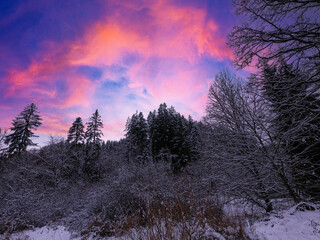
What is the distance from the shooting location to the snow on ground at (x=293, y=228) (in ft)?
9.02

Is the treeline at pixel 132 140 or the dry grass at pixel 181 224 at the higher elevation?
the treeline at pixel 132 140

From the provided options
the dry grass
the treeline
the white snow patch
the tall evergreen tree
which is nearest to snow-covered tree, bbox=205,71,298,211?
the dry grass

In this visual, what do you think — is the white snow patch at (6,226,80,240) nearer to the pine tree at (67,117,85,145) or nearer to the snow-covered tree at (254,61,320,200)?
the snow-covered tree at (254,61,320,200)

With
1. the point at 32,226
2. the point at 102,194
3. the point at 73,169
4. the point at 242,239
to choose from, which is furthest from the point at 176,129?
the point at 242,239

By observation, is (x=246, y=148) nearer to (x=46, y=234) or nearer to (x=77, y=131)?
(x=46, y=234)

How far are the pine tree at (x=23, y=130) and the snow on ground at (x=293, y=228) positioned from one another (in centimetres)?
3221

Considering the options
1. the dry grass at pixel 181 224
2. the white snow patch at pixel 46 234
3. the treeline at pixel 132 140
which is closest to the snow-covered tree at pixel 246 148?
the dry grass at pixel 181 224

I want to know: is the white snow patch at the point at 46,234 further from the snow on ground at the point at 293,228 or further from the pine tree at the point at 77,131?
the pine tree at the point at 77,131

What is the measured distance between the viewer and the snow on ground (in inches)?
108

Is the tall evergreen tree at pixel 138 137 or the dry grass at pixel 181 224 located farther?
the tall evergreen tree at pixel 138 137

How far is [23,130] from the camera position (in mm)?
24844

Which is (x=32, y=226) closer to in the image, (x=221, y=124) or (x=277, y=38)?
(x=221, y=124)

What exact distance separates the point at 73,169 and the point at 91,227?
625 inches

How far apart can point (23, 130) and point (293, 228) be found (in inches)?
1370
